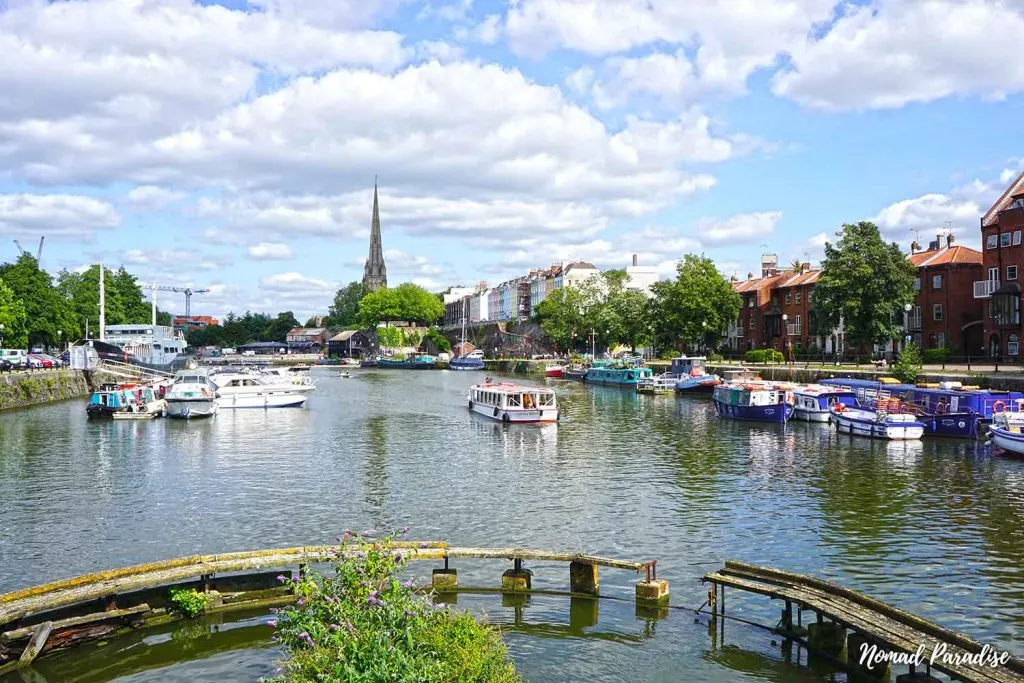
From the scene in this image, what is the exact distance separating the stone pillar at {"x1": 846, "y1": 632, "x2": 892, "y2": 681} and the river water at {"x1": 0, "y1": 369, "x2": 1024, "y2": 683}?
2.10 ft

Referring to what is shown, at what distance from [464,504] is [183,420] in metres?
41.4

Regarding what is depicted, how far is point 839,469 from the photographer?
42.5m

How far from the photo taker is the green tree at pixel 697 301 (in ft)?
380

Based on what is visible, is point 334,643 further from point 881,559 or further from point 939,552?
point 939,552

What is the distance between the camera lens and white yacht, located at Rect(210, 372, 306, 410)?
7669cm

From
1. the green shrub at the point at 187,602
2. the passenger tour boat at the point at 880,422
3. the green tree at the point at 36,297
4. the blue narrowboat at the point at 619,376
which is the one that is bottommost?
the green shrub at the point at 187,602

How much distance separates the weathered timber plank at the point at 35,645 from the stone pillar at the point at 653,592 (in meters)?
13.5

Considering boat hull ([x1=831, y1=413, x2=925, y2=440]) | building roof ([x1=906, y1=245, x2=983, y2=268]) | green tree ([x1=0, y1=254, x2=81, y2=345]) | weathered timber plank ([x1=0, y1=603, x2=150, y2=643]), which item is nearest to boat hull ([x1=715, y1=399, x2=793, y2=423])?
boat hull ([x1=831, y1=413, x2=925, y2=440])

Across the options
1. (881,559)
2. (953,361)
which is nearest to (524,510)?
(881,559)

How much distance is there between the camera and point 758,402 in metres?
66.5

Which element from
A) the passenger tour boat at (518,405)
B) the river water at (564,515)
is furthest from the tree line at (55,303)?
the passenger tour boat at (518,405)

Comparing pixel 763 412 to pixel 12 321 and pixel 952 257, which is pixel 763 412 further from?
pixel 12 321

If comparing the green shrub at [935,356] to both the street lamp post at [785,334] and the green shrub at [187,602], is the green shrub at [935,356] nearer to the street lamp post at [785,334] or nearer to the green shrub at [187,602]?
the street lamp post at [785,334]

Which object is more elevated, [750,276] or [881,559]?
[750,276]
